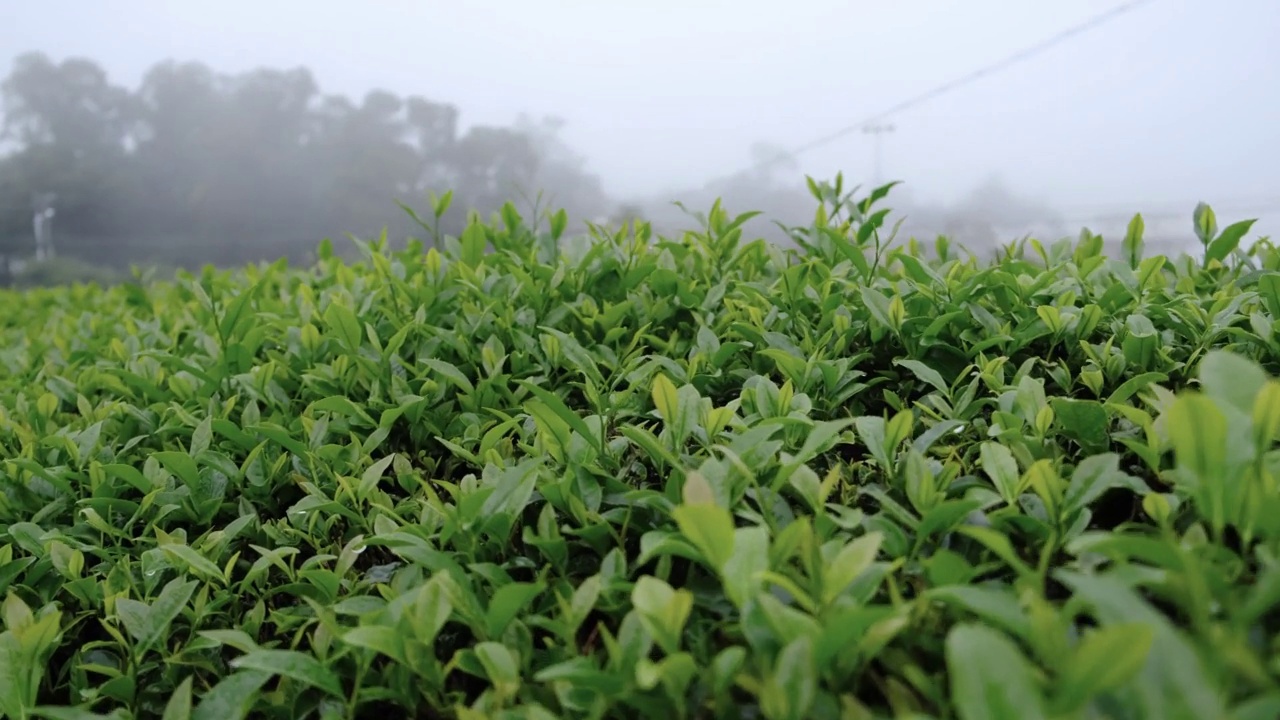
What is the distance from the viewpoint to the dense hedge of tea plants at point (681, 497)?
63 cm

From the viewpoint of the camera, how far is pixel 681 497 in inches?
34.8

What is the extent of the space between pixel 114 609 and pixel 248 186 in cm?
592

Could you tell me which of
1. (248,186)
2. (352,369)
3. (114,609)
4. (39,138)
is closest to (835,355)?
(352,369)

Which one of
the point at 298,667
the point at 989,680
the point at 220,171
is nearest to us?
the point at 989,680

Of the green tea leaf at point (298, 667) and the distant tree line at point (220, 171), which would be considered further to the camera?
the distant tree line at point (220, 171)

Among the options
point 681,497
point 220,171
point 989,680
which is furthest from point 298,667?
point 220,171

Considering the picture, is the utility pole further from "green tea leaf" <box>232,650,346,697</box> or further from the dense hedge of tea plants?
"green tea leaf" <box>232,650,346,697</box>

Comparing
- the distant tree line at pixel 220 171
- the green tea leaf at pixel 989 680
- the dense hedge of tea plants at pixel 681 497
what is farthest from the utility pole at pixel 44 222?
the green tea leaf at pixel 989 680

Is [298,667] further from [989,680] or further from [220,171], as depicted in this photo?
[220,171]

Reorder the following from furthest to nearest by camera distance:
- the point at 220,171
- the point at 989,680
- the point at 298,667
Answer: the point at 220,171 → the point at 298,667 → the point at 989,680

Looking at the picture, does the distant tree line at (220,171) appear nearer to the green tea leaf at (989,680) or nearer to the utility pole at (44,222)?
the utility pole at (44,222)

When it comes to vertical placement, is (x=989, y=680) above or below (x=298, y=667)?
above

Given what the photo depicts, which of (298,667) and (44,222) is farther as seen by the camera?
(44,222)

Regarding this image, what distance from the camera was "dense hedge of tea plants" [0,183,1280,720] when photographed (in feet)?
2.07
